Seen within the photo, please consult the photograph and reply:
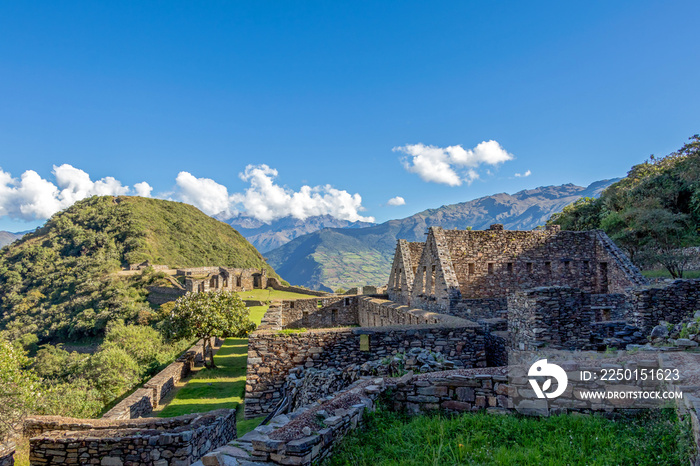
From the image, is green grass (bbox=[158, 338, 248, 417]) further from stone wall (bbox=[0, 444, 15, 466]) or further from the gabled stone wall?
the gabled stone wall

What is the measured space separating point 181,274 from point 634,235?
64.0m

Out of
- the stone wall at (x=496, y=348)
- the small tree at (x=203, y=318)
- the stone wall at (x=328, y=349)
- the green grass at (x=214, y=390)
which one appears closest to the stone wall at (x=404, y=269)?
the stone wall at (x=496, y=348)

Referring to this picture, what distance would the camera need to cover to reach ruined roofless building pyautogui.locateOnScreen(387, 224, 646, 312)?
15.2 m

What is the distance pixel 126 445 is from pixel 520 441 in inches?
244

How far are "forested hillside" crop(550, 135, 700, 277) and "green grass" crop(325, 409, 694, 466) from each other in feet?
70.6

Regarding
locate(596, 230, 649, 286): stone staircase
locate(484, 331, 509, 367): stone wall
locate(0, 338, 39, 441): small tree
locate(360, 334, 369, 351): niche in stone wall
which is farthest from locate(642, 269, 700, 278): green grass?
locate(0, 338, 39, 441): small tree

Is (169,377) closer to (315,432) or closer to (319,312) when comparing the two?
(319,312)

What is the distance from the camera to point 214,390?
1420 centimetres

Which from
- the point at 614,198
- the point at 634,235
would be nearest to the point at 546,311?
the point at 634,235

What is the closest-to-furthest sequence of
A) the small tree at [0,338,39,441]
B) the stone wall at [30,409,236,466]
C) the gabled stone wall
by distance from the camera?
1. the stone wall at [30,409,236,466]
2. the gabled stone wall
3. the small tree at [0,338,39,441]

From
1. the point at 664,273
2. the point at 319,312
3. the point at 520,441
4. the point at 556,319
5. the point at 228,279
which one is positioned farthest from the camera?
the point at 228,279

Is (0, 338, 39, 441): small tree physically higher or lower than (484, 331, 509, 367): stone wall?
lower

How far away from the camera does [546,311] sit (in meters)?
8.10

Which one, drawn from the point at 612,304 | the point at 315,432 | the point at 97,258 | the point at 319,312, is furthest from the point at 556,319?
the point at 97,258
